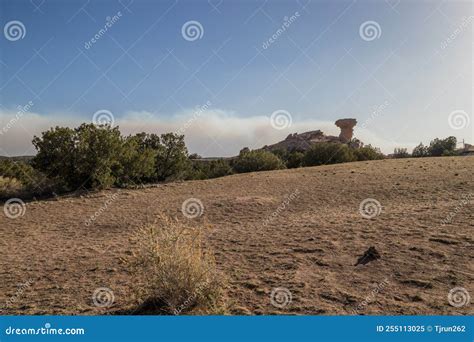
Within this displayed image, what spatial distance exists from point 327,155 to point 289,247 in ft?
65.0

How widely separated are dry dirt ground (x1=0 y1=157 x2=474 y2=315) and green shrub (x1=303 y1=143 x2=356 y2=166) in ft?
39.6

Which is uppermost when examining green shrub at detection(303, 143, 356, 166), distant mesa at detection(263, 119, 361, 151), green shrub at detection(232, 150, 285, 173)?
distant mesa at detection(263, 119, 361, 151)

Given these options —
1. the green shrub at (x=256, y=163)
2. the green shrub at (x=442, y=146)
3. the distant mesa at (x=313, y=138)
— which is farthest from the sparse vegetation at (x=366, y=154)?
the distant mesa at (x=313, y=138)

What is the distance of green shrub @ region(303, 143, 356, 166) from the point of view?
82.6 ft

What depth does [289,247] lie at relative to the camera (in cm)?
657

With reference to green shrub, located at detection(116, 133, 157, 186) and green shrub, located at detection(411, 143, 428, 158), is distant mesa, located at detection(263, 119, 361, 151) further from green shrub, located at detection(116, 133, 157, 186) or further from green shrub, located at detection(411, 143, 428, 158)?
green shrub, located at detection(116, 133, 157, 186)

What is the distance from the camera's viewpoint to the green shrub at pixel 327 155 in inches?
992

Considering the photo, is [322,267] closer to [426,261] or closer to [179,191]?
[426,261]

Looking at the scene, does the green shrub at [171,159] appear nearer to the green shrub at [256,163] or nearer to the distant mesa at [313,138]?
the green shrub at [256,163]

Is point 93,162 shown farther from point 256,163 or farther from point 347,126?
point 347,126

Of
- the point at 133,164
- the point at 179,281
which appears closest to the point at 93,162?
the point at 133,164

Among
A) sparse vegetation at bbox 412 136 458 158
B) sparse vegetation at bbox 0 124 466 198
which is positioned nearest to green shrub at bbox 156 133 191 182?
sparse vegetation at bbox 0 124 466 198

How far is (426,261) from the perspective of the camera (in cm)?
550

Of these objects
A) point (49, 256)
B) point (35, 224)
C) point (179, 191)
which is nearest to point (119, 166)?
point (179, 191)
